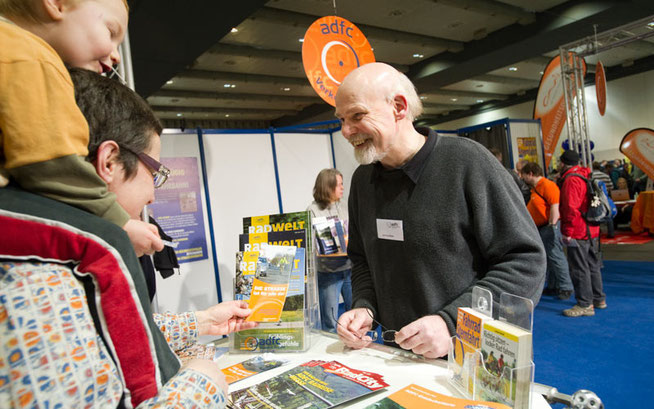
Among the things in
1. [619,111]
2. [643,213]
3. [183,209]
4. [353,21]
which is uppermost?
[353,21]

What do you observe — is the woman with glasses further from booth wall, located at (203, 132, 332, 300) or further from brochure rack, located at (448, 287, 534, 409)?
booth wall, located at (203, 132, 332, 300)

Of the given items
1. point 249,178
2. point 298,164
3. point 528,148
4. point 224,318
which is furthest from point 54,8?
point 528,148

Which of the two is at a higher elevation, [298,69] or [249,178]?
[298,69]

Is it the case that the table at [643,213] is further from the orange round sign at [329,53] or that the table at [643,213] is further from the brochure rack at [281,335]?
the brochure rack at [281,335]

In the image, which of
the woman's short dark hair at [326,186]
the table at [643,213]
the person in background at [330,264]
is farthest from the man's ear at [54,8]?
the table at [643,213]

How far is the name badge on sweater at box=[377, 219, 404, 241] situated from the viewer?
1.43m

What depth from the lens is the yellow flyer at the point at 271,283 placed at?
1353mm

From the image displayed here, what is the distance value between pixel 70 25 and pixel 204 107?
43.0ft

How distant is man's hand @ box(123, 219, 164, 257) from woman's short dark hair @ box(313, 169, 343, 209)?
3147 millimetres

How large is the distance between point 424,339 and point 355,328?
27cm

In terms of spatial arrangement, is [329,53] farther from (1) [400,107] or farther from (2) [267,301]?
(2) [267,301]

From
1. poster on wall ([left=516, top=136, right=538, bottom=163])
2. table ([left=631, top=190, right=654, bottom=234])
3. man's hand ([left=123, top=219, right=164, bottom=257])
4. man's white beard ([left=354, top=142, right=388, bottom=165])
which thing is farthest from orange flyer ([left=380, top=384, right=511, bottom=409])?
table ([left=631, top=190, right=654, bottom=234])

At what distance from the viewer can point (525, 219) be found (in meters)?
1.30

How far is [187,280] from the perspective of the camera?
4.38 metres
